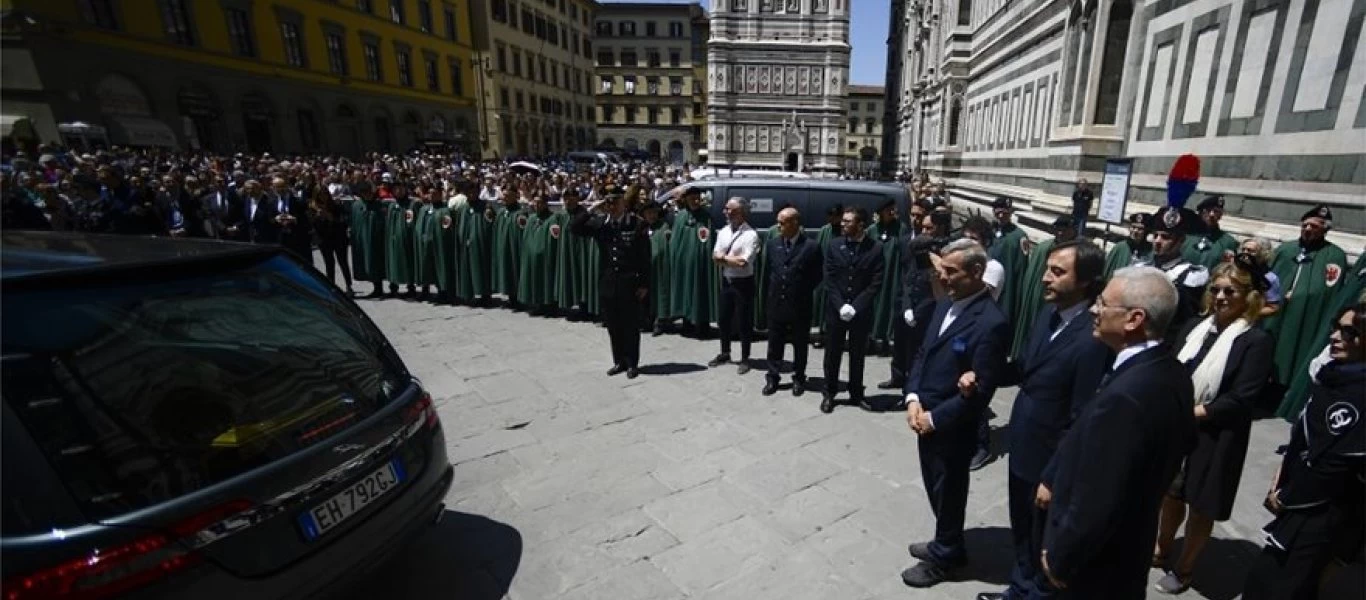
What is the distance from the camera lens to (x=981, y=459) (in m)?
4.42

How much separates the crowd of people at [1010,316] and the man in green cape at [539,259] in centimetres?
3

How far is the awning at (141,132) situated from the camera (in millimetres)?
22094

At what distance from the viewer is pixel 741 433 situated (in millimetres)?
4875

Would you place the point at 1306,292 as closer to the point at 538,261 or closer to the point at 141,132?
the point at 538,261

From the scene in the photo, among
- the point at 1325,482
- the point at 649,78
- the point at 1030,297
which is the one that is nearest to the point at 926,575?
the point at 1325,482

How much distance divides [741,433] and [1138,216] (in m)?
4.44

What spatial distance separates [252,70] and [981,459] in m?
34.8

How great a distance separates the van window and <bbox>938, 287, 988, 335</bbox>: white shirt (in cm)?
273

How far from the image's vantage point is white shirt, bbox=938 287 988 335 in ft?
9.61

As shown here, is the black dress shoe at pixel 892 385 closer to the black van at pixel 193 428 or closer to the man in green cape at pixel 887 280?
the man in green cape at pixel 887 280

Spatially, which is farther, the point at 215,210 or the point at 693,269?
the point at 215,210

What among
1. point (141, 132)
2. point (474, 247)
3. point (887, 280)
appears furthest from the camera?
point (141, 132)

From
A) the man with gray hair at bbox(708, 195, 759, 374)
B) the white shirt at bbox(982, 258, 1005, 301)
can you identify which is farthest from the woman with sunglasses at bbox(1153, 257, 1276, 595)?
the man with gray hair at bbox(708, 195, 759, 374)

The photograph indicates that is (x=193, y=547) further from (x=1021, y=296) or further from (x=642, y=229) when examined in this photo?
(x=1021, y=296)
